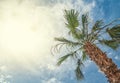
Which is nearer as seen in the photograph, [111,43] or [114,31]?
[114,31]

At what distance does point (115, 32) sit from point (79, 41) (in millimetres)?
2296

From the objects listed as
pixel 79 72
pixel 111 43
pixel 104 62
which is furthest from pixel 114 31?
pixel 79 72

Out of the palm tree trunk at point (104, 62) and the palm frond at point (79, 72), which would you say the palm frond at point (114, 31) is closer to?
A: the palm tree trunk at point (104, 62)

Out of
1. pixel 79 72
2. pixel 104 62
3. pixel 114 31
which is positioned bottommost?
pixel 104 62

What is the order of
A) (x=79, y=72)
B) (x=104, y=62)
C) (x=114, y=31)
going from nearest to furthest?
(x=104, y=62)
(x=114, y=31)
(x=79, y=72)

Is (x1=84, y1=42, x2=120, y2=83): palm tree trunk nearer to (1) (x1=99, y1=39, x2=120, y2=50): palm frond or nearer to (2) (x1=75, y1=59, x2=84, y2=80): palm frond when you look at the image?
(1) (x1=99, y1=39, x2=120, y2=50): palm frond

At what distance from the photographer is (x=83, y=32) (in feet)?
50.5

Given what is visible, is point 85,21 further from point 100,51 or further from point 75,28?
point 100,51

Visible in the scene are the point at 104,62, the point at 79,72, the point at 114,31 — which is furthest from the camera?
the point at 79,72

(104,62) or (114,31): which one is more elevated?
(114,31)

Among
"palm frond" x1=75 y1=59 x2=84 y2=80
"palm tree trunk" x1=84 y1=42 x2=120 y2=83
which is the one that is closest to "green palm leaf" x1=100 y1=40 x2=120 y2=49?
"palm tree trunk" x1=84 y1=42 x2=120 y2=83

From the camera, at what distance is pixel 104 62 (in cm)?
1280

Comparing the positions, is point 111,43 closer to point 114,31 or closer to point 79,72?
point 114,31

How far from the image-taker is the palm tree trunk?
12.0 m
